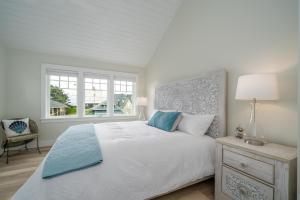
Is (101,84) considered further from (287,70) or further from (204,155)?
(287,70)

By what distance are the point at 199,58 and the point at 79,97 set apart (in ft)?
10.2

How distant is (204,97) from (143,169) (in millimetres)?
1522

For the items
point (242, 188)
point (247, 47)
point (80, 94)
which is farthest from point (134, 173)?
point (80, 94)

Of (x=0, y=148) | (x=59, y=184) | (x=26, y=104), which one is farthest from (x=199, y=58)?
(x=0, y=148)

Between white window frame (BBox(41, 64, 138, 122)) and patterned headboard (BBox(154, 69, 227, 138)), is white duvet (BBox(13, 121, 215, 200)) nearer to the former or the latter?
patterned headboard (BBox(154, 69, 227, 138))

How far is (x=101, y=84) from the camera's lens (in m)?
4.00

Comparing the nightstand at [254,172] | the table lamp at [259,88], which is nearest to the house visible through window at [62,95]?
the nightstand at [254,172]

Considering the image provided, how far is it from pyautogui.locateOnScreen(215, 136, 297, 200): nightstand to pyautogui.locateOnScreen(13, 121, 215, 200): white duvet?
0.24m

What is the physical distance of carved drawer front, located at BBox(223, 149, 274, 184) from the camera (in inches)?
44.5

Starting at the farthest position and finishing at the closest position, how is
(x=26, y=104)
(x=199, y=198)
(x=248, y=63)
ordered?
(x=26, y=104) < (x=248, y=63) < (x=199, y=198)

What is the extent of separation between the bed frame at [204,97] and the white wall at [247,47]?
0.40 ft

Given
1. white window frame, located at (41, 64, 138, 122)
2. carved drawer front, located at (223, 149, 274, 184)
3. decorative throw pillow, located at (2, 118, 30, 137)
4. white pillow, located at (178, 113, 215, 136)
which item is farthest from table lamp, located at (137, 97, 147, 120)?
carved drawer front, located at (223, 149, 274, 184)

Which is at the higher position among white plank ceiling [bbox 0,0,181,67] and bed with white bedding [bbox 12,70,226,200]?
white plank ceiling [bbox 0,0,181,67]

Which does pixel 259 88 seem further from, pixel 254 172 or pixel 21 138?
pixel 21 138
